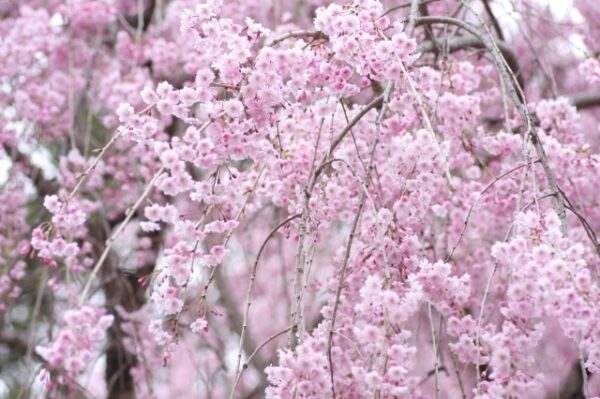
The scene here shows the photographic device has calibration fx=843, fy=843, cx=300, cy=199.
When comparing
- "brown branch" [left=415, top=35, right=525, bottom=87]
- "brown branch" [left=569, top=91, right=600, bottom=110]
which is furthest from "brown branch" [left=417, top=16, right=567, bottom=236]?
"brown branch" [left=569, top=91, right=600, bottom=110]

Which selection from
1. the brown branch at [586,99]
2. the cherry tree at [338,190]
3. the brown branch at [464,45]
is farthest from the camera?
the brown branch at [586,99]

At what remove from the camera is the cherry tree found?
169 cm

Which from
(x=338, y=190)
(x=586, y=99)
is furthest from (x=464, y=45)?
(x=338, y=190)

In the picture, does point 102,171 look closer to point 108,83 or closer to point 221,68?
point 108,83

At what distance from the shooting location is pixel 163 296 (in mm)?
1898

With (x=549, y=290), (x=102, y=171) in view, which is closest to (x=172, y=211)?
(x=549, y=290)

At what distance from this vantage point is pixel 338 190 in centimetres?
227

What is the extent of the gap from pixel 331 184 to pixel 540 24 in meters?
2.89

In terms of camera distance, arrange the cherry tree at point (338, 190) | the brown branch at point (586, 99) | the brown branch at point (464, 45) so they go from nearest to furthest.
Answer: the cherry tree at point (338, 190) → the brown branch at point (464, 45) → the brown branch at point (586, 99)

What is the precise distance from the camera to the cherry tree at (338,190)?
1693mm

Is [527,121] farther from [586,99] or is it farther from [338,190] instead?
[586,99]

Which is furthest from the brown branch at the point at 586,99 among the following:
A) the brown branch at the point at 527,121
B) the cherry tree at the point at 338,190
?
the brown branch at the point at 527,121

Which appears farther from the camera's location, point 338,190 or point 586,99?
point 586,99

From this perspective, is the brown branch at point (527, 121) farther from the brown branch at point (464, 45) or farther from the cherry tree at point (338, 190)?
the brown branch at point (464, 45)
